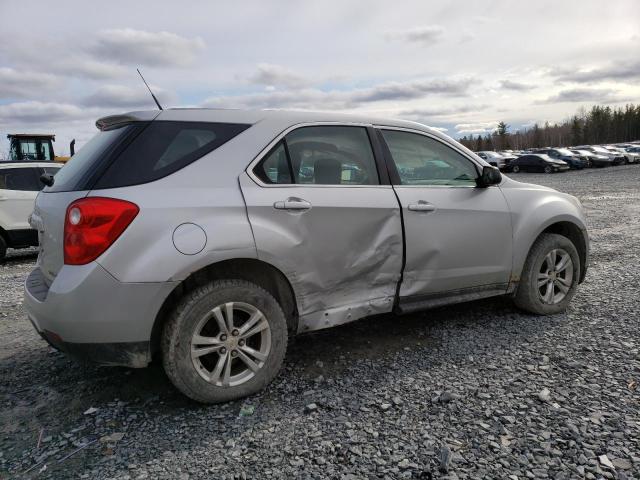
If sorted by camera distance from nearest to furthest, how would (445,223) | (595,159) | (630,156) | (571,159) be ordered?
(445,223) < (571,159) < (595,159) < (630,156)

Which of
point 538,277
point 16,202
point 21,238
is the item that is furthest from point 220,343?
point 16,202

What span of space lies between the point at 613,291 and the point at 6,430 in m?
5.36

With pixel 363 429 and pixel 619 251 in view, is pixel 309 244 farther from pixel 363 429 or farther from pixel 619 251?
pixel 619 251

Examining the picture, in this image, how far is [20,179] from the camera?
29.7 ft

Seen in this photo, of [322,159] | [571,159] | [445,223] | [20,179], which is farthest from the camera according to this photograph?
[571,159]

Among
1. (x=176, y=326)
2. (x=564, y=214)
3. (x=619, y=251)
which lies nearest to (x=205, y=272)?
(x=176, y=326)

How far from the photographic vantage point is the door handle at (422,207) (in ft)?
11.7

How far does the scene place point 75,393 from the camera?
328 centimetres

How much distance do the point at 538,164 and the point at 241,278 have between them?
126ft

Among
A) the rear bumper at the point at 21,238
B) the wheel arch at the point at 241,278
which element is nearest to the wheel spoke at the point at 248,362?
the wheel arch at the point at 241,278

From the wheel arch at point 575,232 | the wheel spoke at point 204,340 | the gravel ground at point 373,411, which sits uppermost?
the wheel arch at point 575,232

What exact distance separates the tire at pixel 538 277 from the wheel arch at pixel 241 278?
2.20m

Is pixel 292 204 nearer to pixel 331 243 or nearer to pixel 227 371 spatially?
pixel 331 243

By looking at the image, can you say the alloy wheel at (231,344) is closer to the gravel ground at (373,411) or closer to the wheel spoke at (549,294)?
the gravel ground at (373,411)
